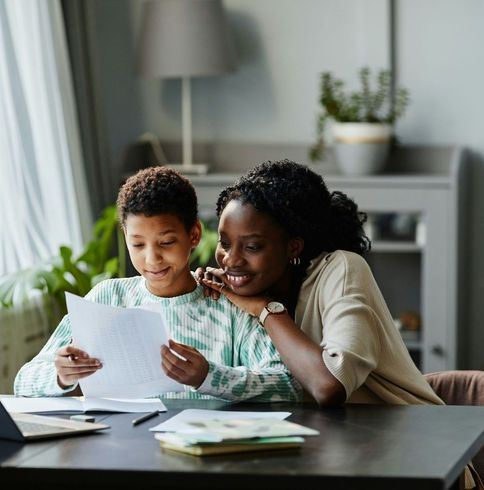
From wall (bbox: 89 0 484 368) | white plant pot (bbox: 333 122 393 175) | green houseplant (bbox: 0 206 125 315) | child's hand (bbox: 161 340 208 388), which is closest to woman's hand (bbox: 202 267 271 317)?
child's hand (bbox: 161 340 208 388)

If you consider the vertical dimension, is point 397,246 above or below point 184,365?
below

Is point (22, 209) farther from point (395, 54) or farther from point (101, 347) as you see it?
point (101, 347)

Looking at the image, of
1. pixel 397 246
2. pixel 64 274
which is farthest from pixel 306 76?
pixel 64 274

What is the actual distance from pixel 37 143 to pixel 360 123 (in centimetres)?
131

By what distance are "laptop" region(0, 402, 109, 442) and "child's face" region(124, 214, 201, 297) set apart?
0.39 metres

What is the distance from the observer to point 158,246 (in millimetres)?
2287

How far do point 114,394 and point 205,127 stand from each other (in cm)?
304

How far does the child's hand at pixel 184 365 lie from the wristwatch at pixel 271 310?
8.2 inches

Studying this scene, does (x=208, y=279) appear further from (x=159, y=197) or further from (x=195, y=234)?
(x=159, y=197)

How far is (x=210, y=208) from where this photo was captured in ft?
15.1

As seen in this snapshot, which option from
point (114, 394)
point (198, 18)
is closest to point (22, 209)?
point (198, 18)

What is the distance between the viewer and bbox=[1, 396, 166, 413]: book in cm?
213

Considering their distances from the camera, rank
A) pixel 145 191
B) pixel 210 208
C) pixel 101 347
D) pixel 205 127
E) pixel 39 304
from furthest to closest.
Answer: pixel 205 127 → pixel 210 208 → pixel 39 304 → pixel 145 191 → pixel 101 347

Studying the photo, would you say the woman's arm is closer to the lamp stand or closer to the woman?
the woman
